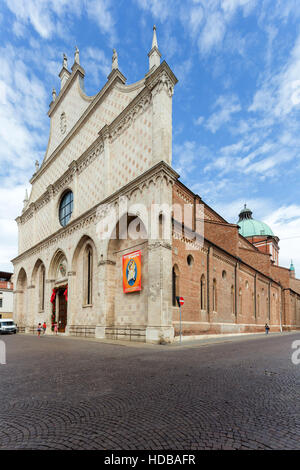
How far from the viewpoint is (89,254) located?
78.1ft

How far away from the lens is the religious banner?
17.1 metres

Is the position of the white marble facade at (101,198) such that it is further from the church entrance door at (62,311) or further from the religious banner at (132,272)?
the religious banner at (132,272)

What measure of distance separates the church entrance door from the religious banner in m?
10.8

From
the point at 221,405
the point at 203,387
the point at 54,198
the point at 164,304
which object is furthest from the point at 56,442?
the point at 54,198

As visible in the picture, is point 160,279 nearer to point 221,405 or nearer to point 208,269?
point 208,269

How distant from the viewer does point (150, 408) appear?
433cm

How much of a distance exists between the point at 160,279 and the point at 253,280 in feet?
78.8

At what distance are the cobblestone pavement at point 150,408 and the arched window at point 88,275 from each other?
1511cm

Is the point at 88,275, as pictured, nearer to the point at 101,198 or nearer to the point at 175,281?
the point at 101,198

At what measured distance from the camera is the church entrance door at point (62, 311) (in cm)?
2623

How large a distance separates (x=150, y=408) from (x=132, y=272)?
43.7ft

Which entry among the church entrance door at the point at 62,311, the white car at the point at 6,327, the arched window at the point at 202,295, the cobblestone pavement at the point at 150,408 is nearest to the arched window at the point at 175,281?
the arched window at the point at 202,295

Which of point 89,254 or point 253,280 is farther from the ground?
point 89,254

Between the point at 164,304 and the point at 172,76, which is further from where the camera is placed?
the point at 172,76
